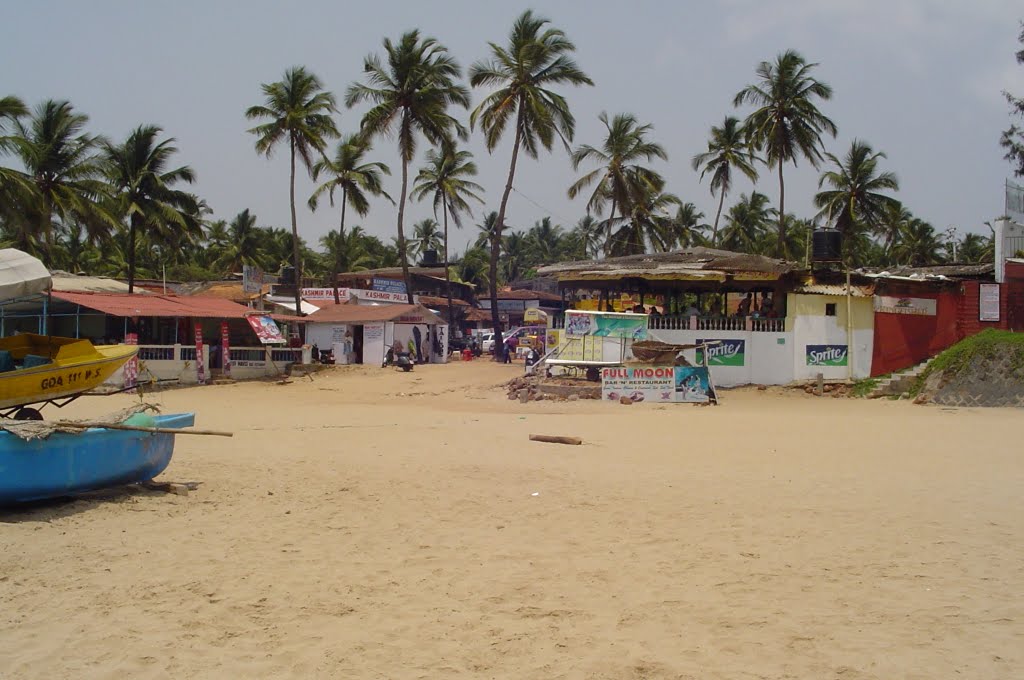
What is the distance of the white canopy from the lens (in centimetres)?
892

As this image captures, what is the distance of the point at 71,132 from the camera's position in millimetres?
29609

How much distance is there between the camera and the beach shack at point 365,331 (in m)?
33.4

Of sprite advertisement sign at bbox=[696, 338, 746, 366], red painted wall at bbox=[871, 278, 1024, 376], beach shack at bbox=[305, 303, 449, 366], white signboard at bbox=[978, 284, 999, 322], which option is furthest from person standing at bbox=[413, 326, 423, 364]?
white signboard at bbox=[978, 284, 999, 322]

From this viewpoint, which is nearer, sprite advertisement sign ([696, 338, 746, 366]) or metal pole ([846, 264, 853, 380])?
metal pole ([846, 264, 853, 380])

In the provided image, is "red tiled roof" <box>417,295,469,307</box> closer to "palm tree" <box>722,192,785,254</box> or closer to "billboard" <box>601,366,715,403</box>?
"palm tree" <box>722,192,785,254</box>

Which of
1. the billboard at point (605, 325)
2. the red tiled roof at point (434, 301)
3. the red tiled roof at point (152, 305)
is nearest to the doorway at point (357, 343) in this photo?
the red tiled roof at point (152, 305)

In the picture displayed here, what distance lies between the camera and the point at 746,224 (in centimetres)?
5253

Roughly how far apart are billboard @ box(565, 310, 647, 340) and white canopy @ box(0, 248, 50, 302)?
47.0ft

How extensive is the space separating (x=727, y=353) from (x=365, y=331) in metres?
15.9

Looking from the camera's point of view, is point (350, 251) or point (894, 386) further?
point (350, 251)

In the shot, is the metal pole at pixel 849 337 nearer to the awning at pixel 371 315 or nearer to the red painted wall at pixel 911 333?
the red painted wall at pixel 911 333

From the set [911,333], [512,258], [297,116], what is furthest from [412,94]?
[512,258]

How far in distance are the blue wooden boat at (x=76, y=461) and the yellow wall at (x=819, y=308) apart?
18.5 metres

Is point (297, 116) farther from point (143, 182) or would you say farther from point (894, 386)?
point (894, 386)
